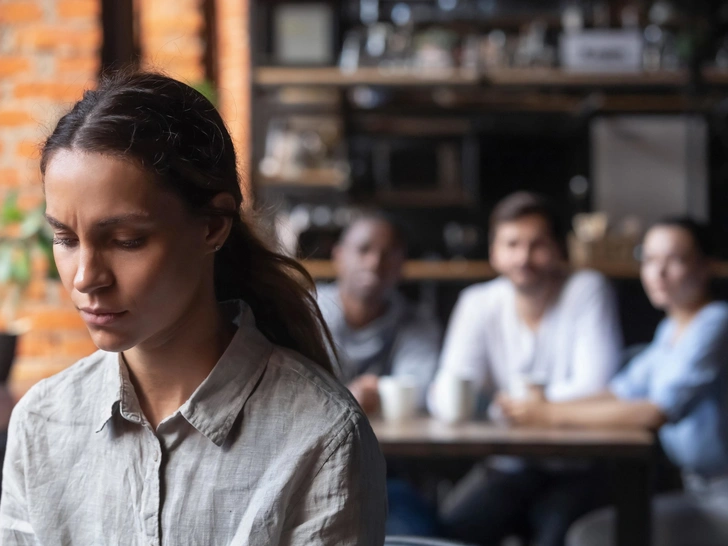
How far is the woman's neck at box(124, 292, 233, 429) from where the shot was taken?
2.82 ft

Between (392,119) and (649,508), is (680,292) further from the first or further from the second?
(392,119)

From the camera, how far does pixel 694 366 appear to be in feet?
7.30

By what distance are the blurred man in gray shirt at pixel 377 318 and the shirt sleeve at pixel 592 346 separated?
392mm

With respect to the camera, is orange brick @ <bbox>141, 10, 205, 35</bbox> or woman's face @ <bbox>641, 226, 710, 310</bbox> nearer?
woman's face @ <bbox>641, 226, 710, 310</bbox>

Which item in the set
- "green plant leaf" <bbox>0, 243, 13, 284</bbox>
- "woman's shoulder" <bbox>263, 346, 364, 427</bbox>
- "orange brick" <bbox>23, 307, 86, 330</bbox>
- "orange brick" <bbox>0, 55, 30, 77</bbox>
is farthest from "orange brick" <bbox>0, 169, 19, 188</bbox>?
Result: "woman's shoulder" <bbox>263, 346, 364, 427</bbox>

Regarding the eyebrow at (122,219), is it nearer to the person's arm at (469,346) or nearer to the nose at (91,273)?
the nose at (91,273)

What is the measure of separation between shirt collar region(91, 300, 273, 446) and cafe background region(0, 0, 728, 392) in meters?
3.00

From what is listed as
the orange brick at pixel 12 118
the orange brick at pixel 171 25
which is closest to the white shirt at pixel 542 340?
the orange brick at pixel 12 118

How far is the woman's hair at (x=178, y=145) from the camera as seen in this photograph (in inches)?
30.8

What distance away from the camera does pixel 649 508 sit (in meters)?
1.85

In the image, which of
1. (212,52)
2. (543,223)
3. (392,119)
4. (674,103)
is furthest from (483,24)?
(543,223)

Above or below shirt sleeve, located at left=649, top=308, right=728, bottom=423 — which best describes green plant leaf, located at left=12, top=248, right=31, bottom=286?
above

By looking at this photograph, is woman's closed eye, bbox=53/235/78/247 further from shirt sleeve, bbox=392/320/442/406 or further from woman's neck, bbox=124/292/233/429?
shirt sleeve, bbox=392/320/442/406

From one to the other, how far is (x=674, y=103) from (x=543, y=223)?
8.04ft
